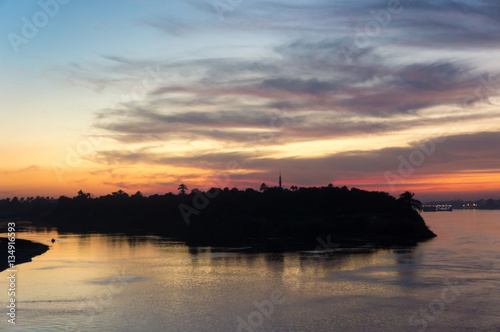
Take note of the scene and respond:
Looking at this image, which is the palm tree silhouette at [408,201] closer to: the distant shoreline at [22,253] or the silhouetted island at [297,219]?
the silhouetted island at [297,219]

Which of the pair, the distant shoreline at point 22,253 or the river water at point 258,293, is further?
the distant shoreline at point 22,253

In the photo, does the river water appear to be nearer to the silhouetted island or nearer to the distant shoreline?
the distant shoreline

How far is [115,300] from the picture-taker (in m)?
49.1

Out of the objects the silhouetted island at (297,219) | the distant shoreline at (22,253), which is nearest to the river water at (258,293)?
the distant shoreline at (22,253)

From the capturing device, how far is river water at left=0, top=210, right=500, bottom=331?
4038 centimetres

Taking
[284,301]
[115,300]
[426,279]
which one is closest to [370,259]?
[426,279]

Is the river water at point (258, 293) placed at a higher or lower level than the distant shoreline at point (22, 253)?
lower

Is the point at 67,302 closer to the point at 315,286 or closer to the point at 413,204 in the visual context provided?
the point at 315,286

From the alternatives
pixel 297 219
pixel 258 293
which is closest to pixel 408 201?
pixel 297 219

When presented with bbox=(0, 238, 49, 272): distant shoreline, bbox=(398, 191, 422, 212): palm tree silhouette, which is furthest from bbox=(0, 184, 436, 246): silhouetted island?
bbox=(0, 238, 49, 272): distant shoreline

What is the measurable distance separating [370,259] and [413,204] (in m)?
70.2

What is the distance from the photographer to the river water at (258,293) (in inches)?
1590

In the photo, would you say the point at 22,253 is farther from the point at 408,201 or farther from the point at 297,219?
the point at 408,201

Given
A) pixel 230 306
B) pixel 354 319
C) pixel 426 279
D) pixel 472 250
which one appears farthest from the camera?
A: pixel 472 250
